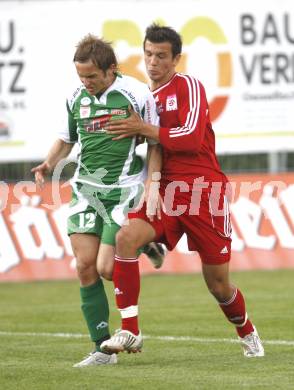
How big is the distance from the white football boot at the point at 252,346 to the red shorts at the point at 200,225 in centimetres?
64

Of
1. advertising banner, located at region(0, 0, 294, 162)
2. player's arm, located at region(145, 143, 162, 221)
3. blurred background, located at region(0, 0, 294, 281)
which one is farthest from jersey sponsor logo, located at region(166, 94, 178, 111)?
advertising banner, located at region(0, 0, 294, 162)

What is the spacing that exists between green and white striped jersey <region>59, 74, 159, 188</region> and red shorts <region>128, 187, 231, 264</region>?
0.33 meters

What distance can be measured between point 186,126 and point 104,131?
0.58m

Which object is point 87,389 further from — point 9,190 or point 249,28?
point 249,28

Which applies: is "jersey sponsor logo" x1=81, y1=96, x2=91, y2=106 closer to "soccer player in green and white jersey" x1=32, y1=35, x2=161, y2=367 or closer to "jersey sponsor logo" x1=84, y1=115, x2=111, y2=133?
"soccer player in green and white jersey" x1=32, y1=35, x2=161, y2=367

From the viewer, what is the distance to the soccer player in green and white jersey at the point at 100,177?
8328 mm

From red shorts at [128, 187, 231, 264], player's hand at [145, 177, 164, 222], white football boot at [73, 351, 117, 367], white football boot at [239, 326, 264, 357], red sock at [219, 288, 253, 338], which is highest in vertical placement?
player's hand at [145, 177, 164, 222]

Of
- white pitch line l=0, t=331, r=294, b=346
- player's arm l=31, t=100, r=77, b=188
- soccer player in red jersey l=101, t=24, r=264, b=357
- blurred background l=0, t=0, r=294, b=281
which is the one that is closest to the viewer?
soccer player in red jersey l=101, t=24, r=264, b=357

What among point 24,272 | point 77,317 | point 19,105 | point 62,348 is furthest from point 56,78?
point 62,348

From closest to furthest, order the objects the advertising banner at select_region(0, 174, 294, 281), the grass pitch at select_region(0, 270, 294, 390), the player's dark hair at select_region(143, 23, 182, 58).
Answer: the grass pitch at select_region(0, 270, 294, 390), the player's dark hair at select_region(143, 23, 182, 58), the advertising banner at select_region(0, 174, 294, 281)

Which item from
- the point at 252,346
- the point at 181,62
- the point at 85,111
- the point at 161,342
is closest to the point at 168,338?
the point at 161,342

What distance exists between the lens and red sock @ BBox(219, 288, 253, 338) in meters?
8.66

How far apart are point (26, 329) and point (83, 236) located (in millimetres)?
3098

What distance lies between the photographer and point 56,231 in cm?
1756
